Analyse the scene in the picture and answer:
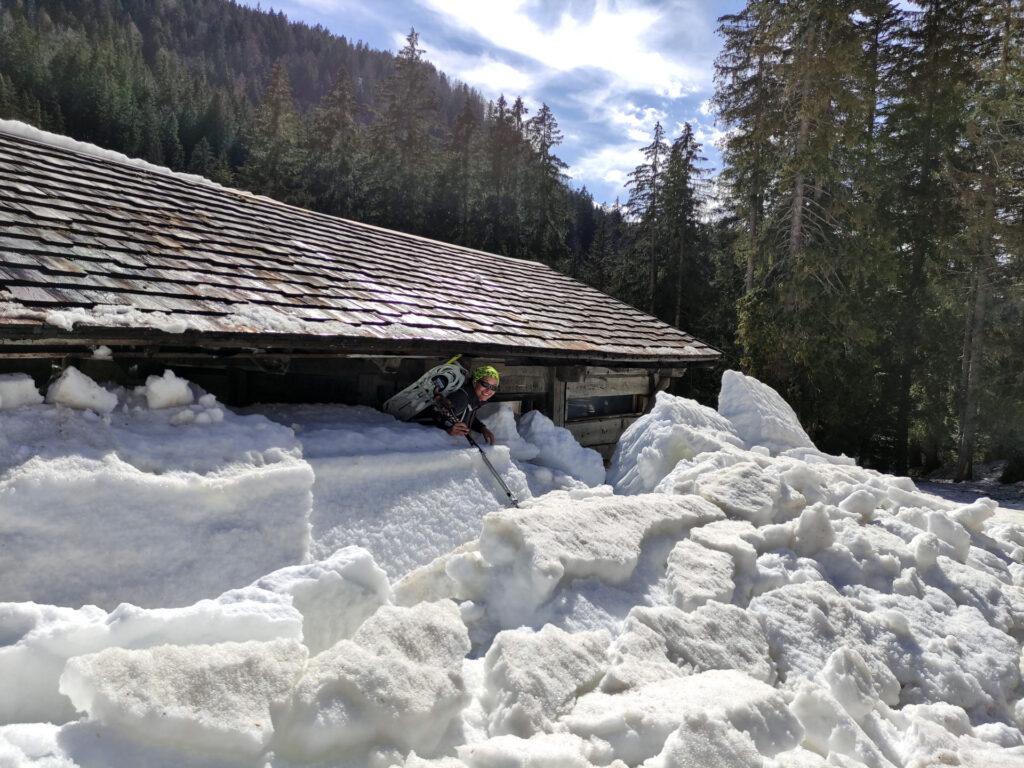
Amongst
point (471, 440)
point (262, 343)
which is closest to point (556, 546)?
point (471, 440)

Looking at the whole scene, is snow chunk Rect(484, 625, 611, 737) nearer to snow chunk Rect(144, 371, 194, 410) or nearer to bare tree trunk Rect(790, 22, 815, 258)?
snow chunk Rect(144, 371, 194, 410)

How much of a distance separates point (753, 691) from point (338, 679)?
158 cm

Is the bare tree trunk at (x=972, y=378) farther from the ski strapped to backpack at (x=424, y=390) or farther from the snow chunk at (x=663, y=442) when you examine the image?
the ski strapped to backpack at (x=424, y=390)

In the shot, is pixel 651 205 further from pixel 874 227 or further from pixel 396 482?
pixel 396 482

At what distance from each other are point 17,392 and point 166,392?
0.70 meters

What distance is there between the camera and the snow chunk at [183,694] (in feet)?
5.09

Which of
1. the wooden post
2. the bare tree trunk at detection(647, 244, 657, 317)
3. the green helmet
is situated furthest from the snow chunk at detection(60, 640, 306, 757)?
the bare tree trunk at detection(647, 244, 657, 317)

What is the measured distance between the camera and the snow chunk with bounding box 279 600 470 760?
1717 mm

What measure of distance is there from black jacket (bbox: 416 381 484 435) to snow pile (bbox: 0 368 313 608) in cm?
183

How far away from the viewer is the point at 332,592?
2.44m

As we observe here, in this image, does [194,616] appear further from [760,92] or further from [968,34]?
[968,34]

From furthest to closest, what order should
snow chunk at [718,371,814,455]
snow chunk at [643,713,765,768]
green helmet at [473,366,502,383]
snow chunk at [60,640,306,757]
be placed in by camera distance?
1. snow chunk at [718,371,814,455]
2. green helmet at [473,366,502,383]
3. snow chunk at [643,713,765,768]
4. snow chunk at [60,640,306,757]

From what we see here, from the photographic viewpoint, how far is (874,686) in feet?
9.09

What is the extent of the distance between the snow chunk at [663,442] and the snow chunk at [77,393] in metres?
4.28
